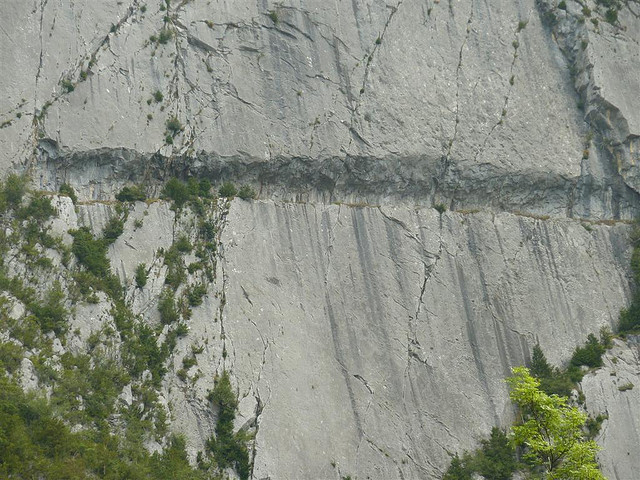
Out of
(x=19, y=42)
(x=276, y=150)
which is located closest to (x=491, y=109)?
(x=276, y=150)

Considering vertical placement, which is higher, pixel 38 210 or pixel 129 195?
pixel 129 195

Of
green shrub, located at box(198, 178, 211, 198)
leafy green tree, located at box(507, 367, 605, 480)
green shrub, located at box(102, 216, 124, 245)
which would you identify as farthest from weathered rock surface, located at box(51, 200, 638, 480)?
leafy green tree, located at box(507, 367, 605, 480)

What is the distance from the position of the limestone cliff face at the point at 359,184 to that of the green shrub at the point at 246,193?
519 mm

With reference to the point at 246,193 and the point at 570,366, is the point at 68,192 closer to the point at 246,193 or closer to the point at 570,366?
the point at 246,193

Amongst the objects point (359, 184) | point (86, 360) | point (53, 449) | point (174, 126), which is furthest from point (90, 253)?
point (359, 184)

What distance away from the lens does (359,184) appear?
124 ft

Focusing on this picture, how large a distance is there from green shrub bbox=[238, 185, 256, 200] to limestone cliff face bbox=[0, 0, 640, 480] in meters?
0.52

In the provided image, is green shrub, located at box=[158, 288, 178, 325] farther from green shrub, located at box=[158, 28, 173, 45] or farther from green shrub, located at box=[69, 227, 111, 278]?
green shrub, located at box=[158, 28, 173, 45]

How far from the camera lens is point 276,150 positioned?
120 feet

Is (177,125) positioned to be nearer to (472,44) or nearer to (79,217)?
(79,217)

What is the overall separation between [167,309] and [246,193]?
672 cm

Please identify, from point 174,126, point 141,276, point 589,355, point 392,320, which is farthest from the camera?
point 589,355

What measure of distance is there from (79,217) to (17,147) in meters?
3.62

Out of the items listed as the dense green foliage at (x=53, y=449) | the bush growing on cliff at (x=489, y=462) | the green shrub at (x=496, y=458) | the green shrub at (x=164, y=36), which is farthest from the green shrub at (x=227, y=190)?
the green shrub at (x=496, y=458)
